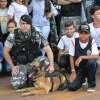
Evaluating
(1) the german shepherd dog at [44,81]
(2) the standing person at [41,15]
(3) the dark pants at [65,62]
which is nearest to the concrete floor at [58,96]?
(1) the german shepherd dog at [44,81]

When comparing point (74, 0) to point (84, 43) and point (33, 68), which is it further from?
point (33, 68)

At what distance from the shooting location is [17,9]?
7098 mm

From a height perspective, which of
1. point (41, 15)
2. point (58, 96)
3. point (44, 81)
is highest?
point (41, 15)

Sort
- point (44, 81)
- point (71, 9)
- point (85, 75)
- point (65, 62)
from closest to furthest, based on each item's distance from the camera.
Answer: point (44, 81)
point (85, 75)
point (65, 62)
point (71, 9)

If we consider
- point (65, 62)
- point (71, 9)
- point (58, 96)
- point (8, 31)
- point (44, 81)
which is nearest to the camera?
point (58, 96)

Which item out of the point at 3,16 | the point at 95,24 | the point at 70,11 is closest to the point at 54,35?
the point at 70,11

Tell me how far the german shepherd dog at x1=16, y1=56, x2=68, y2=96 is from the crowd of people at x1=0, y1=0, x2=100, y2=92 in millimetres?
109

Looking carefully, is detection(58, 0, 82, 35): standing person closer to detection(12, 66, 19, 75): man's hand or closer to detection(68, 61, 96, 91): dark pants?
detection(68, 61, 96, 91): dark pants

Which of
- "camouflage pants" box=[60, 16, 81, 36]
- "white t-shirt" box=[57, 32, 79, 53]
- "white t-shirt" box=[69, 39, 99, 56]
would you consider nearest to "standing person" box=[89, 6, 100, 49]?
"camouflage pants" box=[60, 16, 81, 36]

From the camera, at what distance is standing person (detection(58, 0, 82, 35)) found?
7.15 metres

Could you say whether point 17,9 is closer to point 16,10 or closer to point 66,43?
point 16,10

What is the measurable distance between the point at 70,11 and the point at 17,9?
1.02m

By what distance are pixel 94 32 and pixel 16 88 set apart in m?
1.85

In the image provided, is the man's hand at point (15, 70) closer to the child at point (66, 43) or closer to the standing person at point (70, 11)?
the child at point (66, 43)
